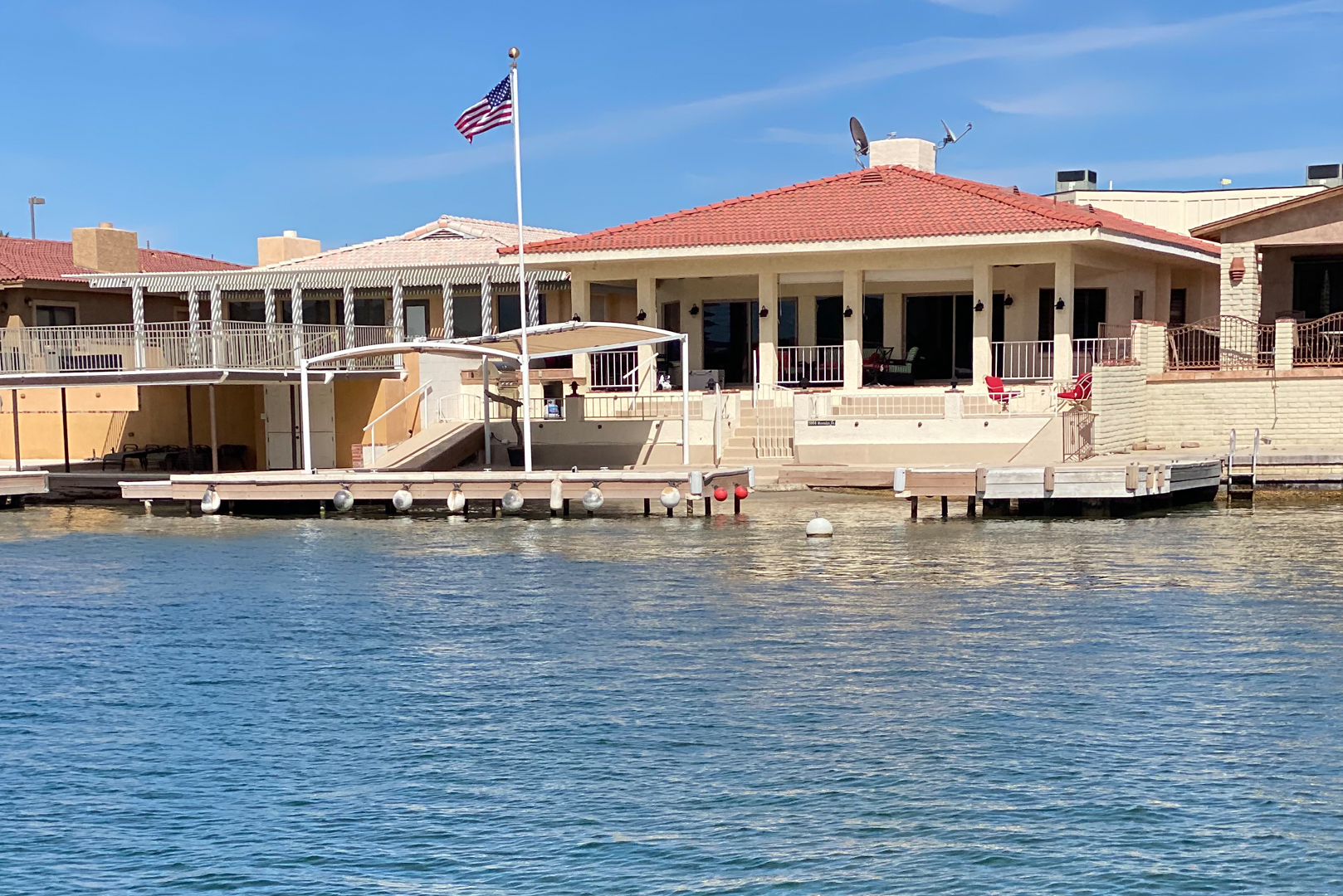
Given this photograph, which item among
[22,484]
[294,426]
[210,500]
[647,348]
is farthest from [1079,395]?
[22,484]

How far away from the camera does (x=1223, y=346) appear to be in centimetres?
3281

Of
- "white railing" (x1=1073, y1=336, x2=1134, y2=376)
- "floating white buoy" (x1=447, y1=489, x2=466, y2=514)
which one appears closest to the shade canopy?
"floating white buoy" (x1=447, y1=489, x2=466, y2=514)

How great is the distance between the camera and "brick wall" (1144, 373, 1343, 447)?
30.9 m

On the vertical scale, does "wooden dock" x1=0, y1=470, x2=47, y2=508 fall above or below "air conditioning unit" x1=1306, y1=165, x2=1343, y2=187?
below

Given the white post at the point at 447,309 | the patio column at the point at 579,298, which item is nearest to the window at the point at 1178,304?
the patio column at the point at 579,298

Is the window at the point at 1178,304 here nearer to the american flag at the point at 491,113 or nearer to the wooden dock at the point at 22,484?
the american flag at the point at 491,113

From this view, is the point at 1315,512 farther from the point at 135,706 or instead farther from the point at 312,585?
the point at 135,706

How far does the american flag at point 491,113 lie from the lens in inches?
1105

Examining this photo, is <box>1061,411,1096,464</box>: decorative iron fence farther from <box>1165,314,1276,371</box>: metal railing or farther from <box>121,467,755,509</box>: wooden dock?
<box>121,467,755,509</box>: wooden dock

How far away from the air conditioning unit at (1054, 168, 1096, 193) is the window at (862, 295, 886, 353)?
1700 cm

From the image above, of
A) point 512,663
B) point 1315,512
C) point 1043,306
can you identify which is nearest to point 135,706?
point 512,663

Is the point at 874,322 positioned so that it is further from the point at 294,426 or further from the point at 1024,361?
the point at 294,426

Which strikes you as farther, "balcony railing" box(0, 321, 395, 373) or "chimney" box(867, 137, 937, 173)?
"chimney" box(867, 137, 937, 173)

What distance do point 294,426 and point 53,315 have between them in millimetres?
10371
